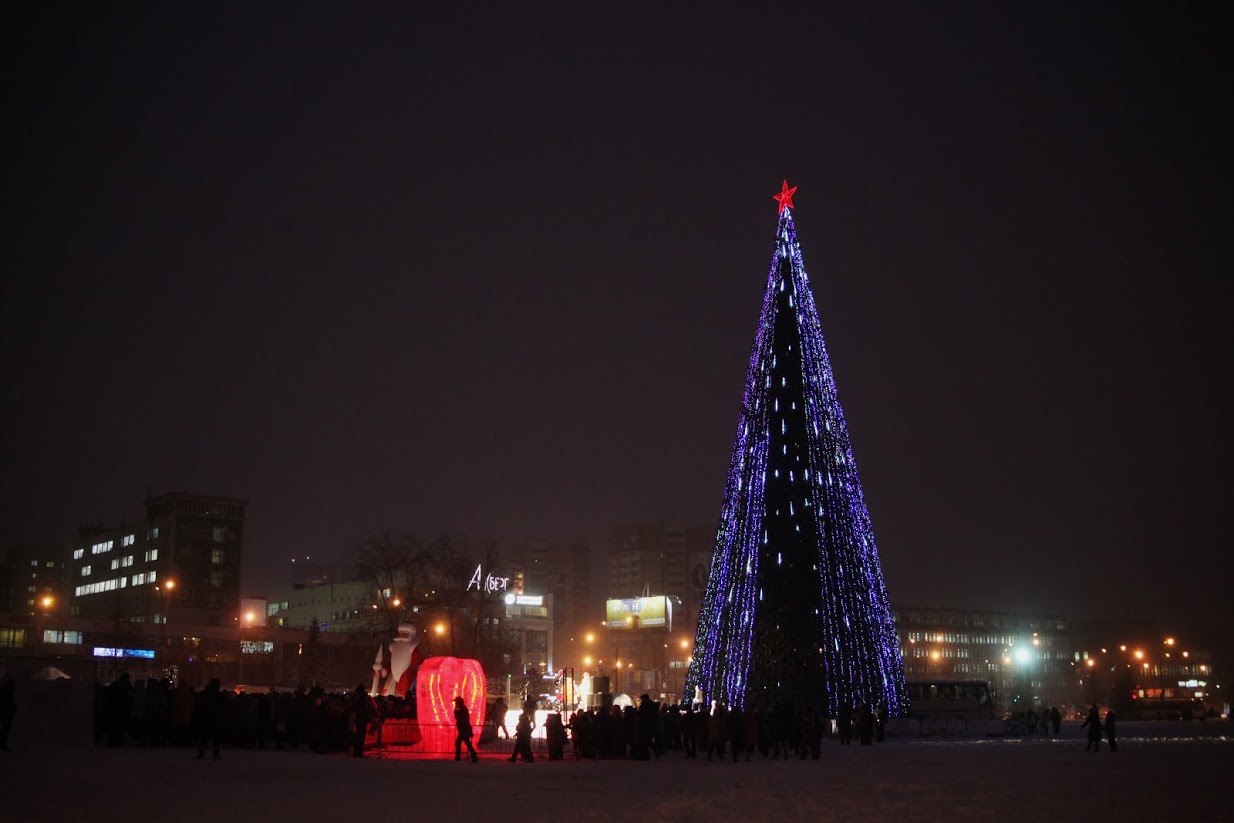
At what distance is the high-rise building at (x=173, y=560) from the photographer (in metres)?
136

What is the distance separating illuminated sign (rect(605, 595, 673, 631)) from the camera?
136 meters

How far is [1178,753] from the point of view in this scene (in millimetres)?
28953

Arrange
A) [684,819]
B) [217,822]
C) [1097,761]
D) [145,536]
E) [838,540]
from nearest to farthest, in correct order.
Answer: [217,822]
[684,819]
[1097,761]
[838,540]
[145,536]

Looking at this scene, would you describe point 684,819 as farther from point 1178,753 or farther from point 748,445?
point 748,445

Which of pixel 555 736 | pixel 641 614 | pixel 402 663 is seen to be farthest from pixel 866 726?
pixel 641 614

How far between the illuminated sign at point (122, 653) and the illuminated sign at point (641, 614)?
60616 millimetres

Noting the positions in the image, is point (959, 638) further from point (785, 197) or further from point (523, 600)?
point (785, 197)

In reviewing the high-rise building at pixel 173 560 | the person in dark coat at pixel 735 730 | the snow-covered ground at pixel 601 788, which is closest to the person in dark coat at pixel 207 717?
the snow-covered ground at pixel 601 788

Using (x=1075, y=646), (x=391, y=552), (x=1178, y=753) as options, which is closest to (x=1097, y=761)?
(x=1178, y=753)

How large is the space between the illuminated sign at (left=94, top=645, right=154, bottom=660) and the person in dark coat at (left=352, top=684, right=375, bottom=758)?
65322 millimetres

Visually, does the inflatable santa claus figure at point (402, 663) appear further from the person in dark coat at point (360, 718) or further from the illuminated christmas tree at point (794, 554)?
the illuminated christmas tree at point (794, 554)

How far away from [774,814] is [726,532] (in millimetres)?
23899

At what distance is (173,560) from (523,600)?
43008mm

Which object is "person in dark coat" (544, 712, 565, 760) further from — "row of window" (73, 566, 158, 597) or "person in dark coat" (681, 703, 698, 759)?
"row of window" (73, 566, 158, 597)
